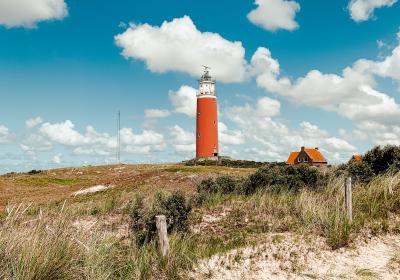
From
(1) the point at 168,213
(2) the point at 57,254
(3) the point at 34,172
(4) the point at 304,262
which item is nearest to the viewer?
(2) the point at 57,254

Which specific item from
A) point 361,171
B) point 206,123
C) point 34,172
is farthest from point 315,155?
point 361,171

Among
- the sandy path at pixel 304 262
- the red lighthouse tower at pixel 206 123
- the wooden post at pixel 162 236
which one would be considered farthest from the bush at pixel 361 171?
the red lighthouse tower at pixel 206 123

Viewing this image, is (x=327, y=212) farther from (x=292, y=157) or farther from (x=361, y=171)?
(x=292, y=157)

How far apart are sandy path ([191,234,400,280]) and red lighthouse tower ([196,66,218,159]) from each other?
60259 millimetres

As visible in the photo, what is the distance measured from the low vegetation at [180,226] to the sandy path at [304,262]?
0.98 ft

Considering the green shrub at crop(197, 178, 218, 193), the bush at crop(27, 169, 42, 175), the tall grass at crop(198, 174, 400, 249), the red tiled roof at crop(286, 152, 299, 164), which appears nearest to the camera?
the tall grass at crop(198, 174, 400, 249)

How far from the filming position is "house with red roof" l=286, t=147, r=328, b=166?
72.9 meters

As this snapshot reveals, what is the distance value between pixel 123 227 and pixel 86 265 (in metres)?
7.67

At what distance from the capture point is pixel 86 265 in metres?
7.53

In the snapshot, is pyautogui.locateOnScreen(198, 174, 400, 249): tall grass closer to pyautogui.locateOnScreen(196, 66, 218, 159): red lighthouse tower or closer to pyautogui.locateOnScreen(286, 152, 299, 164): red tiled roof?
pyautogui.locateOnScreen(196, 66, 218, 159): red lighthouse tower

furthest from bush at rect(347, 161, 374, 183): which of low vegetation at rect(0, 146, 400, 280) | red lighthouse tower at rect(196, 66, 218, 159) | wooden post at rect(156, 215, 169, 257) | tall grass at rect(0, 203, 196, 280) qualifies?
red lighthouse tower at rect(196, 66, 218, 159)

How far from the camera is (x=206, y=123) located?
71938 mm

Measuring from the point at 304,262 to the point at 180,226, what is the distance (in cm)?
465

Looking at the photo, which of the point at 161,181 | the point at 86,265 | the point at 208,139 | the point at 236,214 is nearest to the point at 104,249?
the point at 86,265
